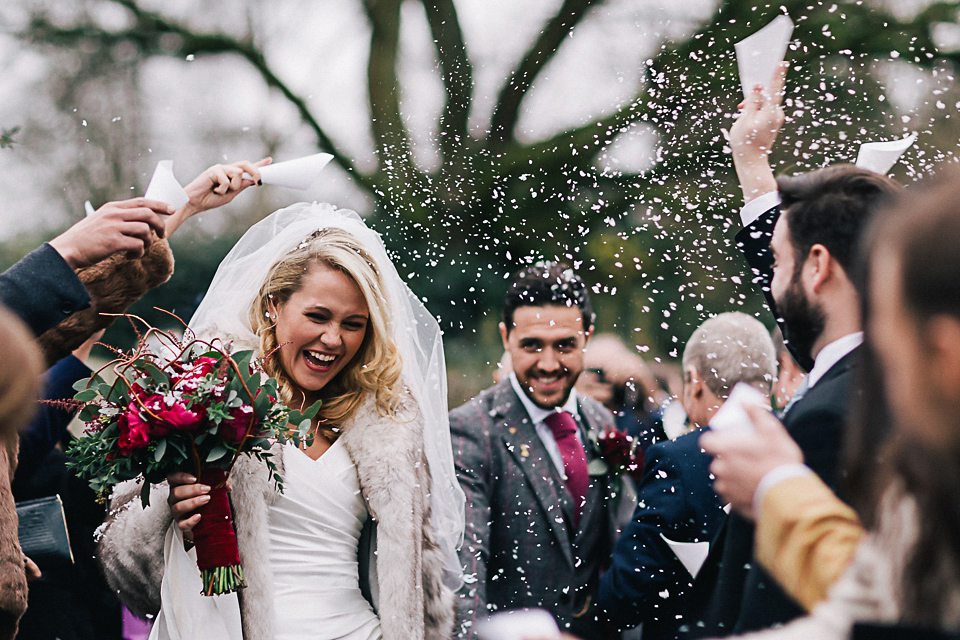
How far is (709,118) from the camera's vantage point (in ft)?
9.04

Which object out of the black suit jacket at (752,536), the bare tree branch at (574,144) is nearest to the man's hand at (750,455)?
the black suit jacket at (752,536)

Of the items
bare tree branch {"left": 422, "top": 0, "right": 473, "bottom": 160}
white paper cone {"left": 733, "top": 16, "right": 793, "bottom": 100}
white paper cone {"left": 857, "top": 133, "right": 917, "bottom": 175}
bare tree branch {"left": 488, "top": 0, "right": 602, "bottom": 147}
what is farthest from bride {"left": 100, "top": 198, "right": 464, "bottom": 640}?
bare tree branch {"left": 422, "top": 0, "right": 473, "bottom": 160}

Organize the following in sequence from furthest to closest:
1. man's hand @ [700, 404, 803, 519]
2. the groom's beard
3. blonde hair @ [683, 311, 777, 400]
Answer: blonde hair @ [683, 311, 777, 400] < the groom's beard < man's hand @ [700, 404, 803, 519]

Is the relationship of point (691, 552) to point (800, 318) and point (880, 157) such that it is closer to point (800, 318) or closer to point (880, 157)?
point (800, 318)

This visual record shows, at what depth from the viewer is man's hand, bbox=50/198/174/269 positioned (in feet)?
7.76

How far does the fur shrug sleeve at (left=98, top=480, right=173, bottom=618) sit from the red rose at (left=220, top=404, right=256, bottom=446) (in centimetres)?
40

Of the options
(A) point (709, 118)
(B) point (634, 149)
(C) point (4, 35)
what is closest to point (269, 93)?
(C) point (4, 35)

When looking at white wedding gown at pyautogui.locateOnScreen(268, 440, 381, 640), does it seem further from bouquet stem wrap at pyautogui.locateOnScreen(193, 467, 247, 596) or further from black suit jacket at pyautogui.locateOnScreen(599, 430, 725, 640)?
black suit jacket at pyautogui.locateOnScreen(599, 430, 725, 640)

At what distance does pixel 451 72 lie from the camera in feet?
21.8

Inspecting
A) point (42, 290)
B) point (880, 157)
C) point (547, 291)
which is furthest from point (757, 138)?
point (42, 290)

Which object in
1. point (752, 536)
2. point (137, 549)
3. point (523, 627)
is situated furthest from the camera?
point (137, 549)

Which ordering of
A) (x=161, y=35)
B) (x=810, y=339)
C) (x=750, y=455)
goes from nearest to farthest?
(x=750, y=455)
(x=810, y=339)
(x=161, y=35)

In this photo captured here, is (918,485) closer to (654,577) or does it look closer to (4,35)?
(654,577)

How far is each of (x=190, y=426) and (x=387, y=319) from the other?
91 centimetres
